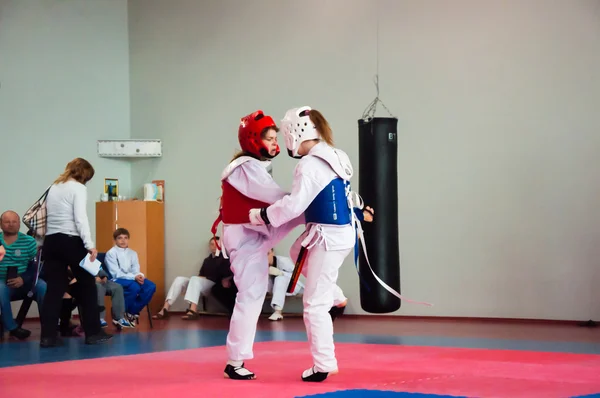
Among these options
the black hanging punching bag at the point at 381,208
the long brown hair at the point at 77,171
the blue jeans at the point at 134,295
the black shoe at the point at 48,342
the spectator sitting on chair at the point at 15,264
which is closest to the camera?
the black shoe at the point at 48,342

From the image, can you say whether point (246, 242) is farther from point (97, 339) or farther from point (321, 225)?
point (97, 339)

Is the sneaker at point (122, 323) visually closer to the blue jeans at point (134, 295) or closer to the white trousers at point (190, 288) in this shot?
the blue jeans at point (134, 295)

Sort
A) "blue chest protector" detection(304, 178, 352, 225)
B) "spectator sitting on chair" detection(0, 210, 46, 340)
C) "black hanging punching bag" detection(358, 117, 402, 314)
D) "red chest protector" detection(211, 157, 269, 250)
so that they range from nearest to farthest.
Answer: "blue chest protector" detection(304, 178, 352, 225) → "red chest protector" detection(211, 157, 269, 250) → "black hanging punching bag" detection(358, 117, 402, 314) → "spectator sitting on chair" detection(0, 210, 46, 340)

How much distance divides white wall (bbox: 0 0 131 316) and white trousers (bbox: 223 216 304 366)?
5.45 metres

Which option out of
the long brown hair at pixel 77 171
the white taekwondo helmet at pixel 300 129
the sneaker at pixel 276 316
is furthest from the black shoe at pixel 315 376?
the sneaker at pixel 276 316

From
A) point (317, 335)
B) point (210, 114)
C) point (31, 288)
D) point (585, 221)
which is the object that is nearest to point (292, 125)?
point (317, 335)

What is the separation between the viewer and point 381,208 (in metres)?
6.93

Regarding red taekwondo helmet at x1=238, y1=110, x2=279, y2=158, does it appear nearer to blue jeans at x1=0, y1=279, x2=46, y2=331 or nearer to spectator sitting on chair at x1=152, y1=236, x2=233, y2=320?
blue jeans at x1=0, y1=279, x2=46, y2=331

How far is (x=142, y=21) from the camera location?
10.0 m

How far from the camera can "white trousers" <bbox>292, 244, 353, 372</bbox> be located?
3.87m

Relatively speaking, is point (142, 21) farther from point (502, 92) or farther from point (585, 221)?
point (585, 221)

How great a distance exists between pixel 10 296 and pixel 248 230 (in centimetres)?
390

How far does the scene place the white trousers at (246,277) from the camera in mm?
4074

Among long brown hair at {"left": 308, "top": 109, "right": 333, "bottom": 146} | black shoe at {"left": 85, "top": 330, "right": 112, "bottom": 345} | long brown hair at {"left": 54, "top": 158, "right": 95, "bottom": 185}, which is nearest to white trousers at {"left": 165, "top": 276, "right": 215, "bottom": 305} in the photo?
black shoe at {"left": 85, "top": 330, "right": 112, "bottom": 345}
